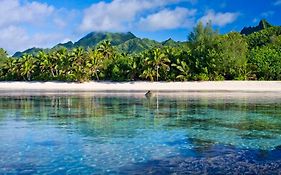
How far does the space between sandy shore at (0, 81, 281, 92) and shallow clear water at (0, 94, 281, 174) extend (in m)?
44.9

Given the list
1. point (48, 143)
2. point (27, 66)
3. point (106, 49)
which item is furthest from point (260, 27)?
point (48, 143)

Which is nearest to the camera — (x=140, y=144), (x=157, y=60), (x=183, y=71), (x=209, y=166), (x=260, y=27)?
(x=209, y=166)

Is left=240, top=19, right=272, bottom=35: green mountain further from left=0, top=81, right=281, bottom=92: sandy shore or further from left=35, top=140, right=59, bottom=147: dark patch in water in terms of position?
left=35, top=140, right=59, bottom=147: dark patch in water

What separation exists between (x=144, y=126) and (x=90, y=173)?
12048mm

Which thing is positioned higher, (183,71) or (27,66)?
(27,66)

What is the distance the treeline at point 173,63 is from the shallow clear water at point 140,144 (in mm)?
52155

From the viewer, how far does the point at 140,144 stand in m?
18.6

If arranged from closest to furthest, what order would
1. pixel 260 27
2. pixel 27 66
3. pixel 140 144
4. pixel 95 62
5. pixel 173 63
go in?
pixel 140 144
pixel 173 63
pixel 95 62
pixel 27 66
pixel 260 27

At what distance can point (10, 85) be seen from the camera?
93.5 meters

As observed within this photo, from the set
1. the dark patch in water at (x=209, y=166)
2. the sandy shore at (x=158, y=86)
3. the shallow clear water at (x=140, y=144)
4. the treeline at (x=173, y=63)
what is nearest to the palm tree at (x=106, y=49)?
the treeline at (x=173, y=63)

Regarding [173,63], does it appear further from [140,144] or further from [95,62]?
[140,144]

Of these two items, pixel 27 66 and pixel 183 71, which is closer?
pixel 183 71

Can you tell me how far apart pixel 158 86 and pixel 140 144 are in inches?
2471

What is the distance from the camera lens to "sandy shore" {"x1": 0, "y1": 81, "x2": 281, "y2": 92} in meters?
74.2
